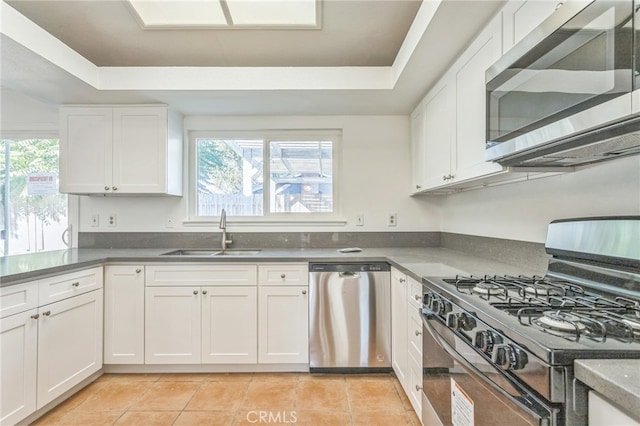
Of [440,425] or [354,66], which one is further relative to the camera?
[354,66]

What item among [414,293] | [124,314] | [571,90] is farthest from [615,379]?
[124,314]

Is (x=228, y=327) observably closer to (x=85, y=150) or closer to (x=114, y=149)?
(x=114, y=149)

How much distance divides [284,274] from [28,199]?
2522 mm

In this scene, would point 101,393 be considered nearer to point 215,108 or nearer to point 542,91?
point 215,108

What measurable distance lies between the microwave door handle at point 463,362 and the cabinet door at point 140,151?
2.22 m

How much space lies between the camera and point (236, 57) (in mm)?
2256

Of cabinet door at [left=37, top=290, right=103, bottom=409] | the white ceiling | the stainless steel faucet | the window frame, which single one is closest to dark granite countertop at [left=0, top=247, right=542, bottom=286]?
cabinet door at [left=37, top=290, right=103, bottom=409]

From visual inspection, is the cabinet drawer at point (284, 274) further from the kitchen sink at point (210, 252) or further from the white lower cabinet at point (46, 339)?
the white lower cabinet at point (46, 339)

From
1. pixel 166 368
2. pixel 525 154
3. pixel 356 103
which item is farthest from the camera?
pixel 356 103

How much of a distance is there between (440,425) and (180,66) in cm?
273

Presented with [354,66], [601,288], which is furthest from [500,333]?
[354,66]

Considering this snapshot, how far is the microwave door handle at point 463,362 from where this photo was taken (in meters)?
0.86

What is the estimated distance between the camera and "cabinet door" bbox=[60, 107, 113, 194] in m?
2.55

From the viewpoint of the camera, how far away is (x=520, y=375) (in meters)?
0.83
